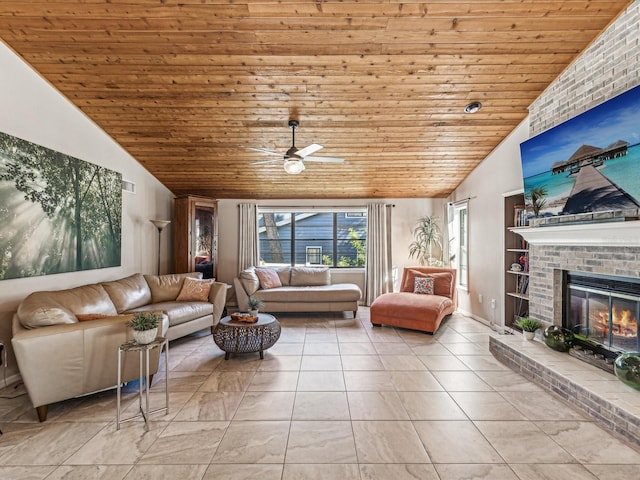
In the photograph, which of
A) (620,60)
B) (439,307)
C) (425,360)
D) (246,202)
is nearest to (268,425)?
(425,360)

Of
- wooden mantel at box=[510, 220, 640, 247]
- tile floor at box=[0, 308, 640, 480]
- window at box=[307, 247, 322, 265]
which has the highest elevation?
wooden mantel at box=[510, 220, 640, 247]

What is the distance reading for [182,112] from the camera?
4.21m

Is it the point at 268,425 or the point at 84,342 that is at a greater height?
the point at 84,342

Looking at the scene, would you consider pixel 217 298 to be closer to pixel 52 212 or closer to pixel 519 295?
pixel 52 212

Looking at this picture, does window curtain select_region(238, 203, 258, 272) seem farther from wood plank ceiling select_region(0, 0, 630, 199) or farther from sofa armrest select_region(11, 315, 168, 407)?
→ sofa armrest select_region(11, 315, 168, 407)

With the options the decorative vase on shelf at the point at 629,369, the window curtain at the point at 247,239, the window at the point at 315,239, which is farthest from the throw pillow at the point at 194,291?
the decorative vase on shelf at the point at 629,369

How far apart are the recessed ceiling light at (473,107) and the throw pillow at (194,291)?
4.29 metres

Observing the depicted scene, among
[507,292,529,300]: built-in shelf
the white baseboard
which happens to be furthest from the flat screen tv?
the white baseboard

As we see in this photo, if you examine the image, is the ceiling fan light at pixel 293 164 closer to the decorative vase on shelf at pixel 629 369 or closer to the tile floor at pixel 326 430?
the tile floor at pixel 326 430

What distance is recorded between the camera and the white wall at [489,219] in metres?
4.54

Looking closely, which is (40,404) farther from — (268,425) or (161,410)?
(268,425)

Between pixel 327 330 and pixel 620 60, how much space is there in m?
4.34

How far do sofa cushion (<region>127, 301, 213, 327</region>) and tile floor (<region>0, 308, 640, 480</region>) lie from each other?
0.77 metres

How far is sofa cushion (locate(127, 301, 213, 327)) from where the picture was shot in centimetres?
414
